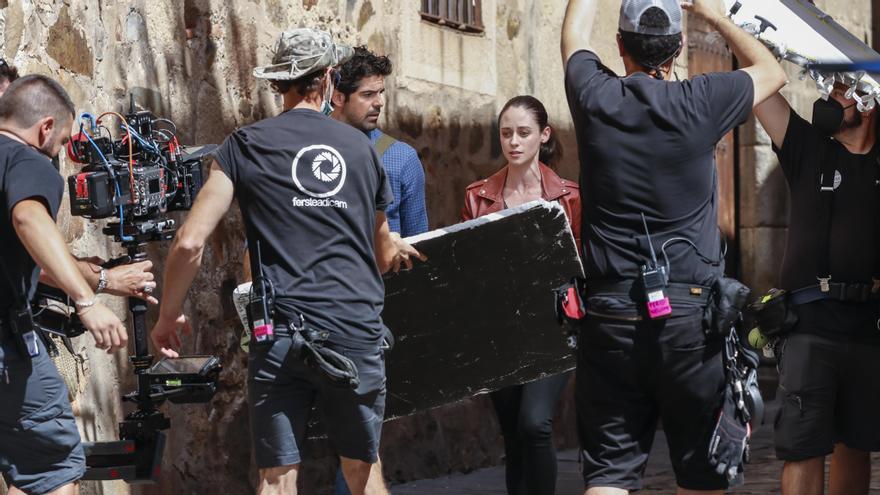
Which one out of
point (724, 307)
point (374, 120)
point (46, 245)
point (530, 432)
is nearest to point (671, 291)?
point (724, 307)

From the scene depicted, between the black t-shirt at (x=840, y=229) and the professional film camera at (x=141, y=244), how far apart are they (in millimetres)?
1965

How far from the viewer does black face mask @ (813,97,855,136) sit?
5.33 m

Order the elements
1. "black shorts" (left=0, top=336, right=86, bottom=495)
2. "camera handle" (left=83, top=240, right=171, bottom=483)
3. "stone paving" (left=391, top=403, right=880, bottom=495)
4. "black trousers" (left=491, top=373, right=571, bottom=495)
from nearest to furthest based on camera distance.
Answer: "black shorts" (left=0, top=336, right=86, bottom=495) → "camera handle" (left=83, top=240, right=171, bottom=483) → "black trousers" (left=491, top=373, right=571, bottom=495) → "stone paving" (left=391, top=403, right=880, bottom=495)

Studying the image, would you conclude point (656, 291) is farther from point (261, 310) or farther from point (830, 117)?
point (830, 117)

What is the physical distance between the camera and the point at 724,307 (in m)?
4.29

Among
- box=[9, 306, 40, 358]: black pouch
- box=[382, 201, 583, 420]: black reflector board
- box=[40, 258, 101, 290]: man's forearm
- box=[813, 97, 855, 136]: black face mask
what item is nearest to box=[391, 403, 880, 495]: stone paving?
box=[382, 201, 583, 420]: black reflector board

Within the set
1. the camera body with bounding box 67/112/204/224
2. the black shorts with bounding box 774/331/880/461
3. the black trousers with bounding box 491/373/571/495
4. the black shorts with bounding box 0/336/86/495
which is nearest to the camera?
the black shorts with bounding box 0/336/86/495

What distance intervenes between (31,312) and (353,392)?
0.95 meters

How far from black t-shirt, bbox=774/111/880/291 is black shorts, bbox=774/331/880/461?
0.23m

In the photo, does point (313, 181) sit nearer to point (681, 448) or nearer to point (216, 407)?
point (681, 448)

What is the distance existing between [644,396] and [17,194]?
5.90 feet

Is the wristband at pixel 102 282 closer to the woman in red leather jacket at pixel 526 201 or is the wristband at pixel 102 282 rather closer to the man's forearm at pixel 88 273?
the man's forearm at pixel 88 273

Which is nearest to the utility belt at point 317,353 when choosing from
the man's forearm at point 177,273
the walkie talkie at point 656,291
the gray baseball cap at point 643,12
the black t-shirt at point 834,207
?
the man's forearm at point 177,273

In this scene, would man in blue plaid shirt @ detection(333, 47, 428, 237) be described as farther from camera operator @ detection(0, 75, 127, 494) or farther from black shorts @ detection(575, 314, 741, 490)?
black shorts @ detection(575, 314, 741, 490)
